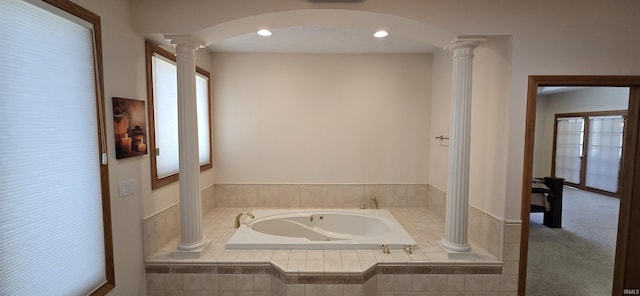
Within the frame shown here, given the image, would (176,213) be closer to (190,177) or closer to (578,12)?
(190,177)

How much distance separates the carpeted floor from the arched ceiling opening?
2.59 m

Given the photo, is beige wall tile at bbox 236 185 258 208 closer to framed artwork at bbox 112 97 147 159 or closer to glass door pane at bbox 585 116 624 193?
framed artwork at bbox 112 97 147 159

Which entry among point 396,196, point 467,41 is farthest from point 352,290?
point 467,41

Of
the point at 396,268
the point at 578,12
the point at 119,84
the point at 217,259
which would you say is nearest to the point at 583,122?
the point at 578,12

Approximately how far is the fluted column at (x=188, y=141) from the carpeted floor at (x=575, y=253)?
3119 millimetres

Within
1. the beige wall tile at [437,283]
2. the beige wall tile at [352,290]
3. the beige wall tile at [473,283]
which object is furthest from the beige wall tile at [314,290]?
the beige wall tile at [473,283]

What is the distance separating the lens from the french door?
5.41 meters

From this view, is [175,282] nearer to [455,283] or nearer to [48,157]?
[48,157]

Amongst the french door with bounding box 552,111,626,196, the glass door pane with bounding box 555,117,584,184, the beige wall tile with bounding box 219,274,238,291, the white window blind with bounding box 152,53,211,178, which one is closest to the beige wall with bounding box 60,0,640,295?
the white window blind with bounding box 152,53,211,178

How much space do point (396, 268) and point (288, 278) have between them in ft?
2.92

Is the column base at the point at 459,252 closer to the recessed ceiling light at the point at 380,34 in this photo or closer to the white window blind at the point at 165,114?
the recessed ceiling light at the point at 380,34

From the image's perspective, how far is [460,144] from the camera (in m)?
2.11

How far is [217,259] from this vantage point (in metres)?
2.15

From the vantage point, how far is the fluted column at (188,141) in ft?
6.73
